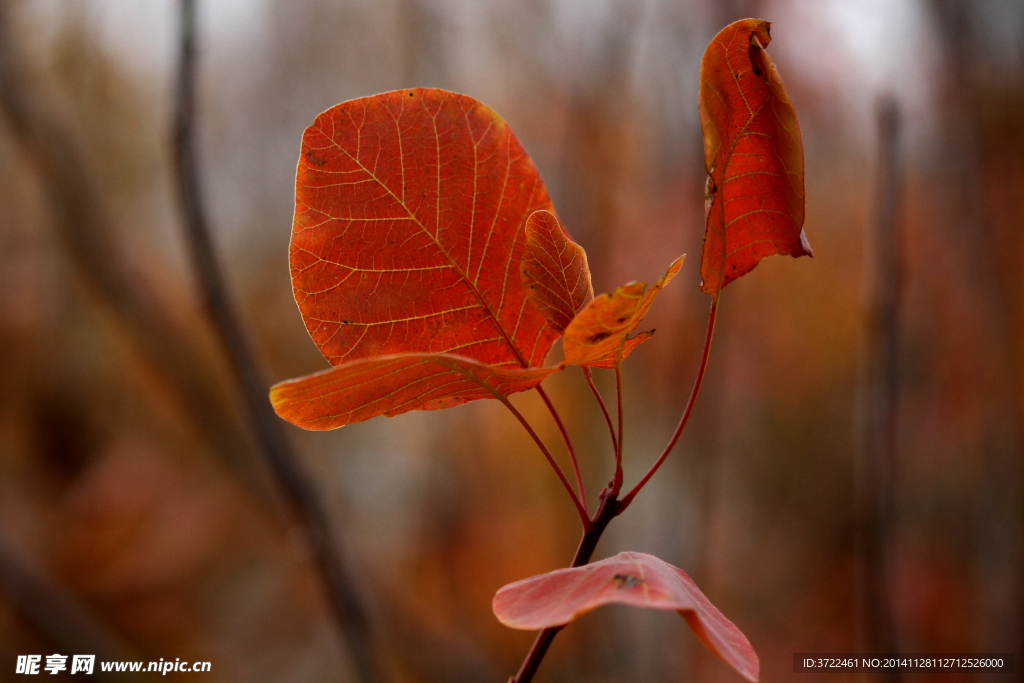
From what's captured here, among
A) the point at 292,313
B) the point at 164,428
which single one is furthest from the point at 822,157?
the point at 164,428

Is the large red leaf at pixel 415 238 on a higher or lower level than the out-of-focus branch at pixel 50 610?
higher

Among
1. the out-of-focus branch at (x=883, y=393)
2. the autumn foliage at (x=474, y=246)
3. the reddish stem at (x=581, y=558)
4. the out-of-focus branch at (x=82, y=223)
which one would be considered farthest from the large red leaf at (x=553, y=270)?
the out-of-focus branch at (x=82, y=223)

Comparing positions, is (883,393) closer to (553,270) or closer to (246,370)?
(553,270)

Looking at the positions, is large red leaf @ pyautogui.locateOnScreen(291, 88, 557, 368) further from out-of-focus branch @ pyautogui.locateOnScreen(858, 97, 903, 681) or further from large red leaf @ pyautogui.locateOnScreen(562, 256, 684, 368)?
out-of-focus branch @ pyautogui.locateOnScreen(858, 97, 903, 681)

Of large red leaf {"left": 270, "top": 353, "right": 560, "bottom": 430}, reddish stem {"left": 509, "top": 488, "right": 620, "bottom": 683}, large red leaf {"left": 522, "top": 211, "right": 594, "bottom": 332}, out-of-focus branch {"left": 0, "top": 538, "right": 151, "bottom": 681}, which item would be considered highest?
large red leaf {"left": 522, "top": 211, "right": 594, "bottom": 332}

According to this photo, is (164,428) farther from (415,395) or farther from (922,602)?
(922,602)

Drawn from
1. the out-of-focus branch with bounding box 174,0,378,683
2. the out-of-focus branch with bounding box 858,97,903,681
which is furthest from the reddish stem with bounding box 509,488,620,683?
the out-of-focus branch with bounding box 858,97,903,681

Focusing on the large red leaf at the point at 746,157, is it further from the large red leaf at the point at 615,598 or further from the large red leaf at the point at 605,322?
the large red leaf at the point at 615,598
